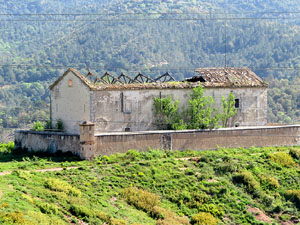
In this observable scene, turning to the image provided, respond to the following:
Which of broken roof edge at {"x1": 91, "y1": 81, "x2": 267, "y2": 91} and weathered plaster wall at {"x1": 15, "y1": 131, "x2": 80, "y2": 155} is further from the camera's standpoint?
broken roof edge at {"x1": 91, "y1": 81, "x2": 267, "y2": 91}

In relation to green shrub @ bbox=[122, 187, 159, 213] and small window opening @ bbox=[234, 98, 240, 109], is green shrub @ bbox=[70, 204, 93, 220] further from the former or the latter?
small window opening @ bbox=[234, 98, 240, 109]

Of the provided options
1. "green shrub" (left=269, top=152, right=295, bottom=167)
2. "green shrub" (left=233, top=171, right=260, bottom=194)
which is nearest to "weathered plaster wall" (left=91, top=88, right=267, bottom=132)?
"green shrub" (left=269, top=152, right=295, bottom=167)

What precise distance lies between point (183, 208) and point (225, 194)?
13.1 feet

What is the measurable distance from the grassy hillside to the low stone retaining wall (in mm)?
966

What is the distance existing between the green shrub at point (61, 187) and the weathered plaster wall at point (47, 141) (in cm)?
769

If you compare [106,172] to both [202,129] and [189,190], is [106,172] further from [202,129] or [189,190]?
[202,129]

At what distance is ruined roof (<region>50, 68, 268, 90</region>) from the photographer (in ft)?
147

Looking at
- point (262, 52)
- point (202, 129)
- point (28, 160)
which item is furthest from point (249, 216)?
point (262, 52)

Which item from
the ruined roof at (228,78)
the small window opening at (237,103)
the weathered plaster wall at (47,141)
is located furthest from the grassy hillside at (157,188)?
the ruined roof at (228,78)

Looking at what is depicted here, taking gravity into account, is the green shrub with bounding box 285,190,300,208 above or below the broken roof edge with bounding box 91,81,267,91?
below

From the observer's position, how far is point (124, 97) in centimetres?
4512

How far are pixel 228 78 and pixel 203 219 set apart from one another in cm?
1909

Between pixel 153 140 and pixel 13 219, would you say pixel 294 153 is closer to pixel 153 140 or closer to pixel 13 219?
pixel 153 140

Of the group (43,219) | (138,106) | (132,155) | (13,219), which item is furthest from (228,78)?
(13,219)
